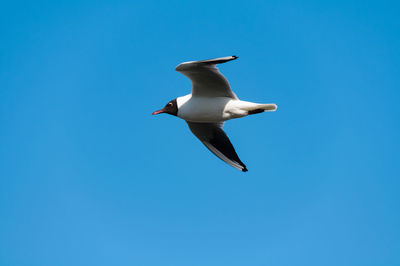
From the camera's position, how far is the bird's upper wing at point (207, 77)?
7.64 m

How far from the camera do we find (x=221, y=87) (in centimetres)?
838

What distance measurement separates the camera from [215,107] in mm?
8594

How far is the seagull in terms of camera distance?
787 cm

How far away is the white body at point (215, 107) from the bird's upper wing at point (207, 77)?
11cm

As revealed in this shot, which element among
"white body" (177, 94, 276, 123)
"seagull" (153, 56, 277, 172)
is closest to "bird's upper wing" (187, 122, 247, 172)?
"seagull" (153, 56, 277, 172)

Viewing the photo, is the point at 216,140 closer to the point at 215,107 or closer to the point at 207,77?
the point at 215,107

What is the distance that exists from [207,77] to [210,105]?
0.66 m

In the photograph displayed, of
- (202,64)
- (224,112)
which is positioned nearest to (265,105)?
(224,112)

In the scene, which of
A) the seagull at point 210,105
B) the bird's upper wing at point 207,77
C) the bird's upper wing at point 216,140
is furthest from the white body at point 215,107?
the bird's upper wing at point 216,140

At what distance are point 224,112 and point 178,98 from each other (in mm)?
990

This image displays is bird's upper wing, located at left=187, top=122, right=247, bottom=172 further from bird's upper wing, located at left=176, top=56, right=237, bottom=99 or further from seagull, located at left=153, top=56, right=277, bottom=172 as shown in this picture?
bird's upper wing, located at left=176, top=56, right=237, bottom=99

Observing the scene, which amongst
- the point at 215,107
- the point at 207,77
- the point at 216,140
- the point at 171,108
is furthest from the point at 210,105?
the point at 216,140

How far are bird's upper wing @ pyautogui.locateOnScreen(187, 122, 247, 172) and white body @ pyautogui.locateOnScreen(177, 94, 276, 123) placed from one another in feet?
2.60

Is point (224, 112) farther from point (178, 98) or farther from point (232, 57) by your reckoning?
point (232, 57)
